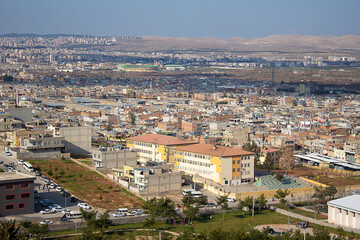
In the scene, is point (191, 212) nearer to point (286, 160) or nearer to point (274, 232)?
point (274, 232)

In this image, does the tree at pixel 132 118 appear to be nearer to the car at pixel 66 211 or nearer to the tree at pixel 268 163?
the tree at pixel 268 163

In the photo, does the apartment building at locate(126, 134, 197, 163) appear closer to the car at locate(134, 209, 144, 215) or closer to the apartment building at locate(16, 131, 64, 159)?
the apartment building at locate(16, 131, 64, 159)

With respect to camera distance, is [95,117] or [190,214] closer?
[190,214]

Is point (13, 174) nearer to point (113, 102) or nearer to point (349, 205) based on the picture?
point (349, 205)

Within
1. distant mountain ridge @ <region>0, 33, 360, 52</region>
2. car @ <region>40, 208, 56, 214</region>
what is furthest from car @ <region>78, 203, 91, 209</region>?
distant mountain ridge @ <region>0, 33, 360, 52</region>

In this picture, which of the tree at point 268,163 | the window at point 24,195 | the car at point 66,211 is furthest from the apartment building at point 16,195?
the tree at point 268,163

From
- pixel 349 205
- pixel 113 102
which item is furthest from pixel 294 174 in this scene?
pixel 113 102

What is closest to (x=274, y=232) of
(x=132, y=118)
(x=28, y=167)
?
(x=28, y=167)
